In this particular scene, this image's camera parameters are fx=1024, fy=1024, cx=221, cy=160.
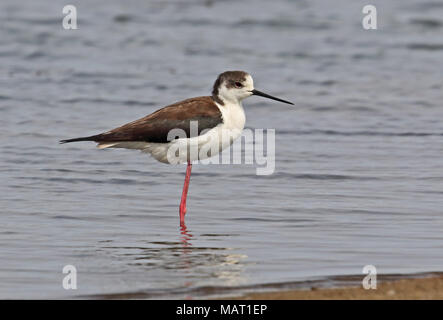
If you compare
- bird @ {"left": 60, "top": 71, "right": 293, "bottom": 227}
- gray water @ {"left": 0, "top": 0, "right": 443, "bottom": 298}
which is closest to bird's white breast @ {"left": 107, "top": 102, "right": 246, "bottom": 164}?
bird @ {"left": 60, "top": 71, "right": 293, "bottom": 227}

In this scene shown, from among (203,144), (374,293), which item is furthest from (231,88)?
(374,293)

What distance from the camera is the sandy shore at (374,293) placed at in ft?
21.0

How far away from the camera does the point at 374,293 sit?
6484 millimetres

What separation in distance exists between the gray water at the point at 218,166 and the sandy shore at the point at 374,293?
45 centimetres

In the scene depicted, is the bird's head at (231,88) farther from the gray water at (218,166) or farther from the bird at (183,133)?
the gray water at (218,166)

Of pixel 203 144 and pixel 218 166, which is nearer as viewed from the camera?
pixel 203 144

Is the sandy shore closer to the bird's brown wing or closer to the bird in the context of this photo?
the bird

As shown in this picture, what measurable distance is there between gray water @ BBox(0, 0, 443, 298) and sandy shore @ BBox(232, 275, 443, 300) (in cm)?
45

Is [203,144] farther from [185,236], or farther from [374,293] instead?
[374,293]

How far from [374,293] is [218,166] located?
16.7 ft

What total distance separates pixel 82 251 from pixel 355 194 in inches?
125

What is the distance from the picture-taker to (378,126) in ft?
45.0

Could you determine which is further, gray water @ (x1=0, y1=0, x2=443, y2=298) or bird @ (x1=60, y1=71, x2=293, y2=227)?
bird @ (x1=60, y1=71, x2=293, y2=227)

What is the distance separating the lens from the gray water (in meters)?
7.65
